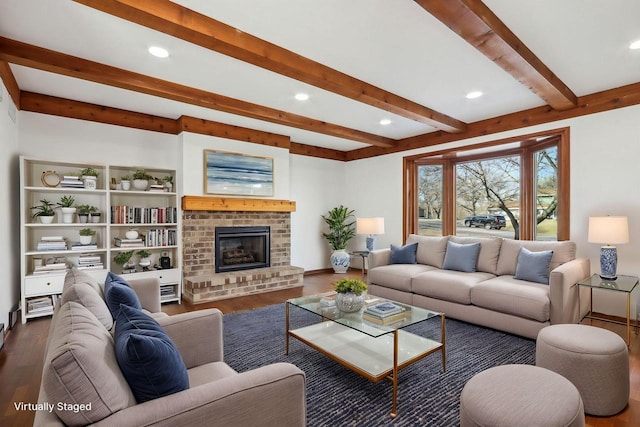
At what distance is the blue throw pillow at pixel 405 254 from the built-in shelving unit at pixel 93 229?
A: 2864 mm

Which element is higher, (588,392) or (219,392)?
(219,392)

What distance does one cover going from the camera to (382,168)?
599cm

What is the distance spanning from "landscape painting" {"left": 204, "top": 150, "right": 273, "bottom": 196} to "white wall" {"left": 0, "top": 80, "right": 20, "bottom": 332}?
1983 mm

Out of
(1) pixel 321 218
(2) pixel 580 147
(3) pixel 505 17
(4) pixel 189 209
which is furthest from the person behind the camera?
(1) pixel 321 218

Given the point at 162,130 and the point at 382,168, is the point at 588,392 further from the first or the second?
the point at 162,130

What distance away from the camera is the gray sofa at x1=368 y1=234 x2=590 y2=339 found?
2830 millimetres

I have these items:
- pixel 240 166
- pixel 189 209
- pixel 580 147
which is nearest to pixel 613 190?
pixel 580 147

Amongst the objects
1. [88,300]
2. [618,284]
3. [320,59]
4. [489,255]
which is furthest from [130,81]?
[618,284]

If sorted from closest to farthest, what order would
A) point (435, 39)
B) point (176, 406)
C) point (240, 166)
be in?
point (176, 406) → point (435, 39) → point (240, 166)

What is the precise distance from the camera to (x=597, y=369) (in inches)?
72.7

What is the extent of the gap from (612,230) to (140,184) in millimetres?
5173

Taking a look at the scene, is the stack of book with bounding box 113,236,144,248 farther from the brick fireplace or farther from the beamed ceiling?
the beamed ceiling

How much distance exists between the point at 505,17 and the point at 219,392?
2720 millimetres

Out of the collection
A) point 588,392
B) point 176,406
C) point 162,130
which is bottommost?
point 588,392
